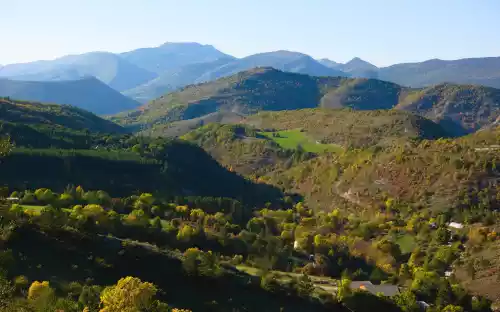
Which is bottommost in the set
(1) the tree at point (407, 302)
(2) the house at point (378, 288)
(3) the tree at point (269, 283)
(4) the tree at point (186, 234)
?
(2) the house at point (378, 288)

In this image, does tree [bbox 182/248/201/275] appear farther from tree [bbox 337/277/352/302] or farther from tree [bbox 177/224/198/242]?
tree [bbox 337/277/352/302]

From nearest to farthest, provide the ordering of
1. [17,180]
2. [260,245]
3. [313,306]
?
[313,306] < [260,245] < [17,180]

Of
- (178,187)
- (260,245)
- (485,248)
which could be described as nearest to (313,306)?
Result: (260,245)

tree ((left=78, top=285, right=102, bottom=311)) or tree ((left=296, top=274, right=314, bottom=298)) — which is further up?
tree ((left=78, top=285, right=102, bottom=311))

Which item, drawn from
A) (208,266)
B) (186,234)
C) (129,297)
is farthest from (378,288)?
(129,297)

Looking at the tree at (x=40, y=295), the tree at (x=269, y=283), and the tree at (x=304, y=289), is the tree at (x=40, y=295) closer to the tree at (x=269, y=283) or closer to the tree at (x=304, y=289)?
the tree at (x=269, y=283)

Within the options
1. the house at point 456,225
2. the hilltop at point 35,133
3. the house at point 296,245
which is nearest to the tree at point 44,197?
the house at point 296,245

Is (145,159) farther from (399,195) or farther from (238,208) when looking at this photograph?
(399,195)

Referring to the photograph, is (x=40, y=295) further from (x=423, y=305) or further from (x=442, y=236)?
(x=442, y=236)

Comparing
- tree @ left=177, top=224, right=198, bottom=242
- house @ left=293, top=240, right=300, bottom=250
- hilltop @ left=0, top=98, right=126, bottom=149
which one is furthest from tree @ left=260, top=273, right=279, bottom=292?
hilltop @ left=0, top=98, right=126, bottom=149
